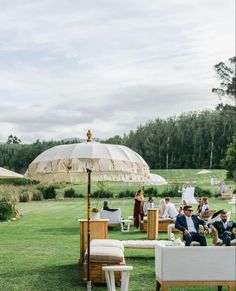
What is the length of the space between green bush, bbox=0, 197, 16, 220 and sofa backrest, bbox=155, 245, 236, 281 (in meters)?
17.1

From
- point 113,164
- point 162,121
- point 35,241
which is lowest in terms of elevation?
point 35,241

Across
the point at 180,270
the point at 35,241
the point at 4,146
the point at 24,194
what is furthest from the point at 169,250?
the point at 4,146

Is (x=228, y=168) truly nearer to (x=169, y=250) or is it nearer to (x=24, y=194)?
(x=24, y=194)

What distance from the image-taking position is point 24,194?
41.5m

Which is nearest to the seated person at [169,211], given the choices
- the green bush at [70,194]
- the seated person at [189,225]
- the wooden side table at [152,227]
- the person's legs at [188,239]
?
the wooden side table at [152,227]

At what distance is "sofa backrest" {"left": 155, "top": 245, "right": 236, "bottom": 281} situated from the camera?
8.30 m

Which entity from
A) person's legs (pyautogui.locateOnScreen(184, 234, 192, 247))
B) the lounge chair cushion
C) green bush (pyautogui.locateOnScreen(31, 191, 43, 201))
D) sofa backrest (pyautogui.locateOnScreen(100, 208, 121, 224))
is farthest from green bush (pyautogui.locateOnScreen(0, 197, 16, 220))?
green bush (pyautogui.locateOnScreen(31, 191, 43, 201))

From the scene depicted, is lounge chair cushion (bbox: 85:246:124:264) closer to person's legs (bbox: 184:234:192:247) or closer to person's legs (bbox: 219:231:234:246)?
person's legs (bbox: 184:234:192:247)

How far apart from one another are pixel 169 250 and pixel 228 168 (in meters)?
56.2

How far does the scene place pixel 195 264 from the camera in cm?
830

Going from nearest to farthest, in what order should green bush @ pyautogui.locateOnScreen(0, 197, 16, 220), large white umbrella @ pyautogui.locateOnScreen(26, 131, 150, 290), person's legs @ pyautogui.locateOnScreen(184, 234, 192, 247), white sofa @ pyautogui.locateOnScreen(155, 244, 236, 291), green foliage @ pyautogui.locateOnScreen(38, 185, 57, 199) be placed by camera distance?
white sofa @ pyautogui.locateOnScreen(155, 244, 236, 291)
large white umbrella @ pyautogui.locateOnScreen(26, 131, 150, 290)
person's legs @ pyautogui.locateOnScreen(184, 234, 192, 247)
green bush @ pyautogui.locateOnScreen(0, 197, 16, 220)
green foliage @ pyautogui.locateOnScreen(38, 185, 57, 199)

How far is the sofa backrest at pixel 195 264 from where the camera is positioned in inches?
327

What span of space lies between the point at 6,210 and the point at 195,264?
17.4 metres

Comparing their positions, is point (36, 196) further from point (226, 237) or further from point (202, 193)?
point (226, 237)
